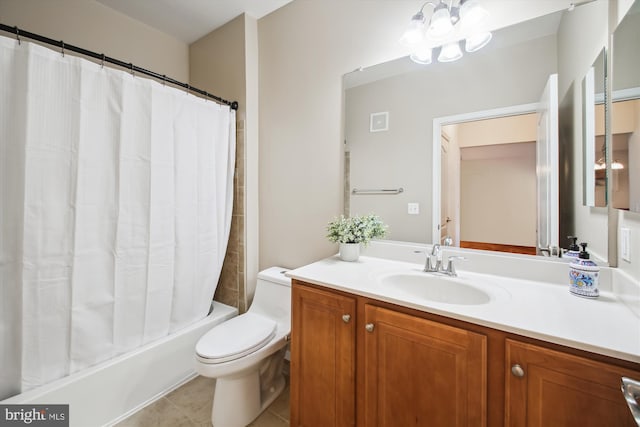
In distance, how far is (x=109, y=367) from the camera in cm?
138

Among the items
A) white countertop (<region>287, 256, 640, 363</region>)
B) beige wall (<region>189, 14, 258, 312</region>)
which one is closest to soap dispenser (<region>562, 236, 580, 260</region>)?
white countertop (<region>287, 256, 640, 363</region>)

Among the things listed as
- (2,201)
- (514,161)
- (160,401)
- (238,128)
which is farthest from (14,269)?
(514,161)

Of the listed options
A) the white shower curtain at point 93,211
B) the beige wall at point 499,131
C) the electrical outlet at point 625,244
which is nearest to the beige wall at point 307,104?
the beige wall at point 499,131

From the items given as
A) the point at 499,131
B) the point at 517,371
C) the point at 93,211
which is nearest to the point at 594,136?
the point at 499,131

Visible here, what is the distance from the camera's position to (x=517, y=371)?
0.75m

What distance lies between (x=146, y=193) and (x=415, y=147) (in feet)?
5.08

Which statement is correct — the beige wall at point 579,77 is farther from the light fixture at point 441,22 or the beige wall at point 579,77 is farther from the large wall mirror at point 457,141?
the light fixture at point 441,22

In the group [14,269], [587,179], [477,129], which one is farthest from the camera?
[477,129]

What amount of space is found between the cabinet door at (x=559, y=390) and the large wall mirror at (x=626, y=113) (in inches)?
20.0

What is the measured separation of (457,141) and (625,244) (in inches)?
29.4

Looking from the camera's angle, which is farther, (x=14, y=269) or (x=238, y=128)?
(x=238, y=128)

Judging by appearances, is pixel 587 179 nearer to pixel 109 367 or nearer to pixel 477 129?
pixel 477 129

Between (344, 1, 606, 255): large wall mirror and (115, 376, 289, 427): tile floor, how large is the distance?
120cm

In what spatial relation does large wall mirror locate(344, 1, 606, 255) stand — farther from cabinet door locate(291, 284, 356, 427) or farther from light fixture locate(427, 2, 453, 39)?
cabinet door locate(291, 284, 356, 427)
